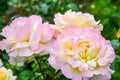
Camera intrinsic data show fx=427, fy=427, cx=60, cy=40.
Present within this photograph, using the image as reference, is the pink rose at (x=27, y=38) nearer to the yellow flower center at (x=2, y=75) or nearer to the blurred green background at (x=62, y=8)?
the yellow flower center at (x=2, y=75)

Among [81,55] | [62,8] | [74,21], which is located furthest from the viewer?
[62,8]

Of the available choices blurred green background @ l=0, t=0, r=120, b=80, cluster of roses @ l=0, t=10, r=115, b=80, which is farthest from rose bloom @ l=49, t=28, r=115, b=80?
blurred green background @ l=0, t=0, r=120, b=80

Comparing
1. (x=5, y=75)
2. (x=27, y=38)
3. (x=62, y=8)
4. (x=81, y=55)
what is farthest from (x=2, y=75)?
(x=62, y=8)

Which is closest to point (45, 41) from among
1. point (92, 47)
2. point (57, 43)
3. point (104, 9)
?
point (57, 43)

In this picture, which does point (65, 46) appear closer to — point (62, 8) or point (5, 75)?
point (5, 75)

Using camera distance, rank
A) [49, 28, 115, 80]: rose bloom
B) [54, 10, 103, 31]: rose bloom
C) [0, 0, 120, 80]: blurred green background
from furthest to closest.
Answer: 1. [0, 0, 120, 80]: blurred green background
2. [54, 10, 103, 31]: rose bloom
3. [49, 28, 115, 80]: rose bloom

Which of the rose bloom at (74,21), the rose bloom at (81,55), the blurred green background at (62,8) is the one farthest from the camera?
the blurred green background at (62,8)

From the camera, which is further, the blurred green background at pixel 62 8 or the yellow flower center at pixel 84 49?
the blurred green background at pixel 62 8

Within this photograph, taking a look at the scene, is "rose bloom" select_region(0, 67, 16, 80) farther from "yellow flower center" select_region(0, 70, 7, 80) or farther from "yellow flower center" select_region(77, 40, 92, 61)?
"yellow flower center" select_region(77, 40, 92, 61)

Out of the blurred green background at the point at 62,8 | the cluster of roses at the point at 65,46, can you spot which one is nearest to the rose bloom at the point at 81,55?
the cluster of roses at the point at 65,46
